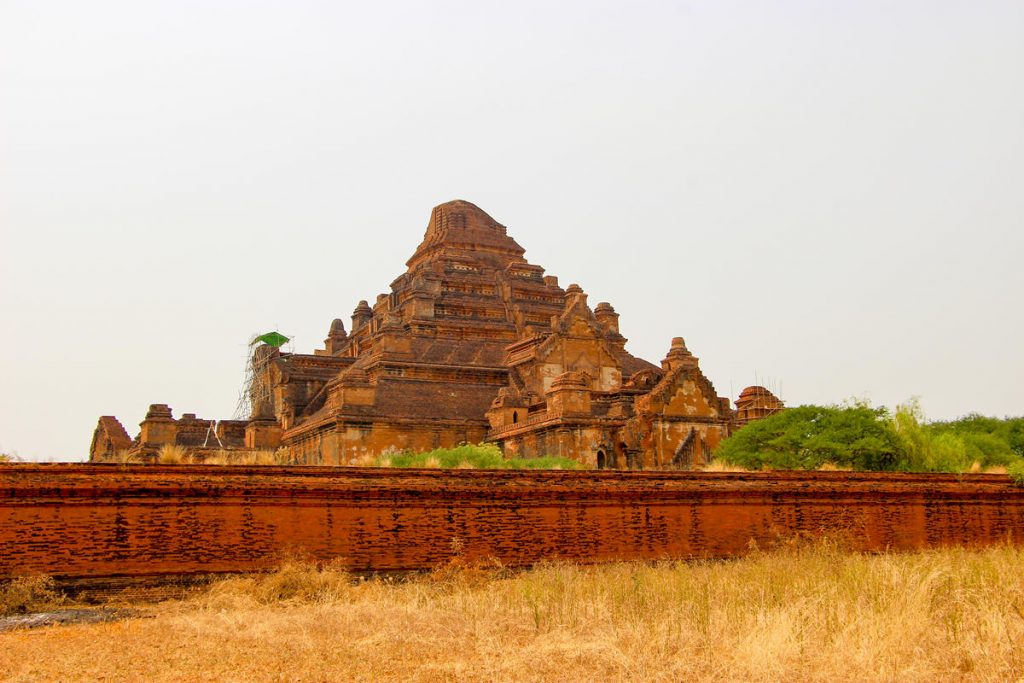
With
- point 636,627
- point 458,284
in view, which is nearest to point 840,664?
point 636,627

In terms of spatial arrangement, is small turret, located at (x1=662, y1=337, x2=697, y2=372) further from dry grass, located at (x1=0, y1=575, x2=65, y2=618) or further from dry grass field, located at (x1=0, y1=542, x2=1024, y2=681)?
dry grass, located at (x1=0, y1=575, x2=65, y2=618)

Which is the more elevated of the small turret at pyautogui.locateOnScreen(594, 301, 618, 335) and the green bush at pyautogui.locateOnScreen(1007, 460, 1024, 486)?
the small turret at pyautogui.locateOnScreen(594, 301, 618, 335)

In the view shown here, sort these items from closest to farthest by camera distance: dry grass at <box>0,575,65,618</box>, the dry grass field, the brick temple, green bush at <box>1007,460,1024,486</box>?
the dry grass field < dry grass at <box>0,575,65,618</box> < green bush at <box>1007,460,1024,486</box> < the brick temple

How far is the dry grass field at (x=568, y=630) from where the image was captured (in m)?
9.55

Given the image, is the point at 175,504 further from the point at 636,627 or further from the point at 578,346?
A: the point at 578,346

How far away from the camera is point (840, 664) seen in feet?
32.3

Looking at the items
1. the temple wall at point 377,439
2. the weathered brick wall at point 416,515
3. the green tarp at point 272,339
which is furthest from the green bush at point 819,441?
the green tarp at point 272,339

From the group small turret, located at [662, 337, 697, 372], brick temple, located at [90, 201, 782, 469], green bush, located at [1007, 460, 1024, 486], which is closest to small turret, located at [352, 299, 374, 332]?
brick temple, located at [90, 201, 782, 469]

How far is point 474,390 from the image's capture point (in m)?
35.7

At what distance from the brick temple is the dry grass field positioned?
15.5 metres

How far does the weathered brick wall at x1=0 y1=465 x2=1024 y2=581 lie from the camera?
45.8ft

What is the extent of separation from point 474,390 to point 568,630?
24.4 m

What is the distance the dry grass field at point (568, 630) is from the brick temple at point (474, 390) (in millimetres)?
15508

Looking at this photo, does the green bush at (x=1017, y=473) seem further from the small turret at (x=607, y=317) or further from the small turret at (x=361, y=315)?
the small turret at (x=361, y=315)
